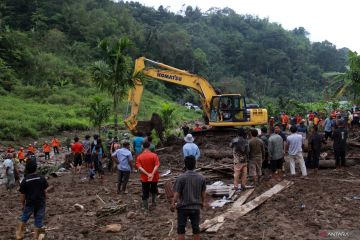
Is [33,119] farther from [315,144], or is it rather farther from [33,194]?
[33,194]

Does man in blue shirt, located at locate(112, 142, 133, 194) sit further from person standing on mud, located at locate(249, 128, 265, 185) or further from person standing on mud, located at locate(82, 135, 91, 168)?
person standing on mud, located at locate(82, 135, 91, 168)

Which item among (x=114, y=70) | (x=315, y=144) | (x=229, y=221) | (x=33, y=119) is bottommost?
(x=229, y=221)

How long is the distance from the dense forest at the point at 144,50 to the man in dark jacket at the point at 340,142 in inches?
409

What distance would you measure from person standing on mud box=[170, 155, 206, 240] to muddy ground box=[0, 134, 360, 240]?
1.38 metres

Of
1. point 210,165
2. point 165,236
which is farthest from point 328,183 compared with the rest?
point 165,236

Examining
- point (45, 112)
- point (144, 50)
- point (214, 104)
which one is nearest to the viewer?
point (214, 104)

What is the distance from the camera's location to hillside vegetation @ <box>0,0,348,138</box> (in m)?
40.9

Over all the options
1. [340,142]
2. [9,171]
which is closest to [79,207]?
[9,171]

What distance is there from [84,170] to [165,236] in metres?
10.5

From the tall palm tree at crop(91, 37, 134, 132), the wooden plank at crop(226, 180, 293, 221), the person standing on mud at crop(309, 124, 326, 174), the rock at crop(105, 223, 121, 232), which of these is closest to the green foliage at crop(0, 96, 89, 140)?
the tall palm tree at crop(91, 37, 134, 132)

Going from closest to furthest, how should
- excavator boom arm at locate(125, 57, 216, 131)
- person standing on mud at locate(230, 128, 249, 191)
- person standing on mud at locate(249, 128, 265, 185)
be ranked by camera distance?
person standing on mud at locate(230, 128, 249, 191)
person standing on mud at locate(249, 128, 265, 185)
excavator boom arm at locate(125, 57, 216, 131)

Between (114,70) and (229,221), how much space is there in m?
11.1

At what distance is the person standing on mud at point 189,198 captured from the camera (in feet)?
22.0

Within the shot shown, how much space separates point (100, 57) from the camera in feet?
206
